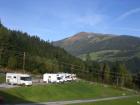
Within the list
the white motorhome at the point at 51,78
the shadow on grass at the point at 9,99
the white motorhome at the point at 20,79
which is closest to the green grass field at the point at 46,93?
the shadow on grass at the point at 9,99

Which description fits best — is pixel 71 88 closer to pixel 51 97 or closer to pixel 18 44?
pixel 51 97

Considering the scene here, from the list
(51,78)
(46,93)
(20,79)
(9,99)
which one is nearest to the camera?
(9,99)

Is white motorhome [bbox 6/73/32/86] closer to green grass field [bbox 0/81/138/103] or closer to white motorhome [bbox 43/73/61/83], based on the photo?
green grass field [bbox 0/81/138/103]

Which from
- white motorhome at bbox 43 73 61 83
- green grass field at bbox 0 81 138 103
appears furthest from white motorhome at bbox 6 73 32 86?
white motorhome at bbox 43 73 61 83

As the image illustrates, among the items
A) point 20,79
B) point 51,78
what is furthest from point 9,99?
point 51,78

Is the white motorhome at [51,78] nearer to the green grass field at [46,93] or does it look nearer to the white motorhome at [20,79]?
the green grass field at [46,93]

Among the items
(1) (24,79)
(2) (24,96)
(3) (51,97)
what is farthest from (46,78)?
(2) (24,96)

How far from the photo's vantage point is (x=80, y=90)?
111m

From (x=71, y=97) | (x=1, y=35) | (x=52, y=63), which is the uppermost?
(x=1, y=35)

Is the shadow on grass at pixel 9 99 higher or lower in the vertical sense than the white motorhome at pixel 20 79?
lower

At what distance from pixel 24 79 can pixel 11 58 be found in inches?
2318

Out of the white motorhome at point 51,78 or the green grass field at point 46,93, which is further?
the white motorhome at point 51,78

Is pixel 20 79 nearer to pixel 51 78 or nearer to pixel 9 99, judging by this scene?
pixel 51 78

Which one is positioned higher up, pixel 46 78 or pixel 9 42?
pixel 9 42
